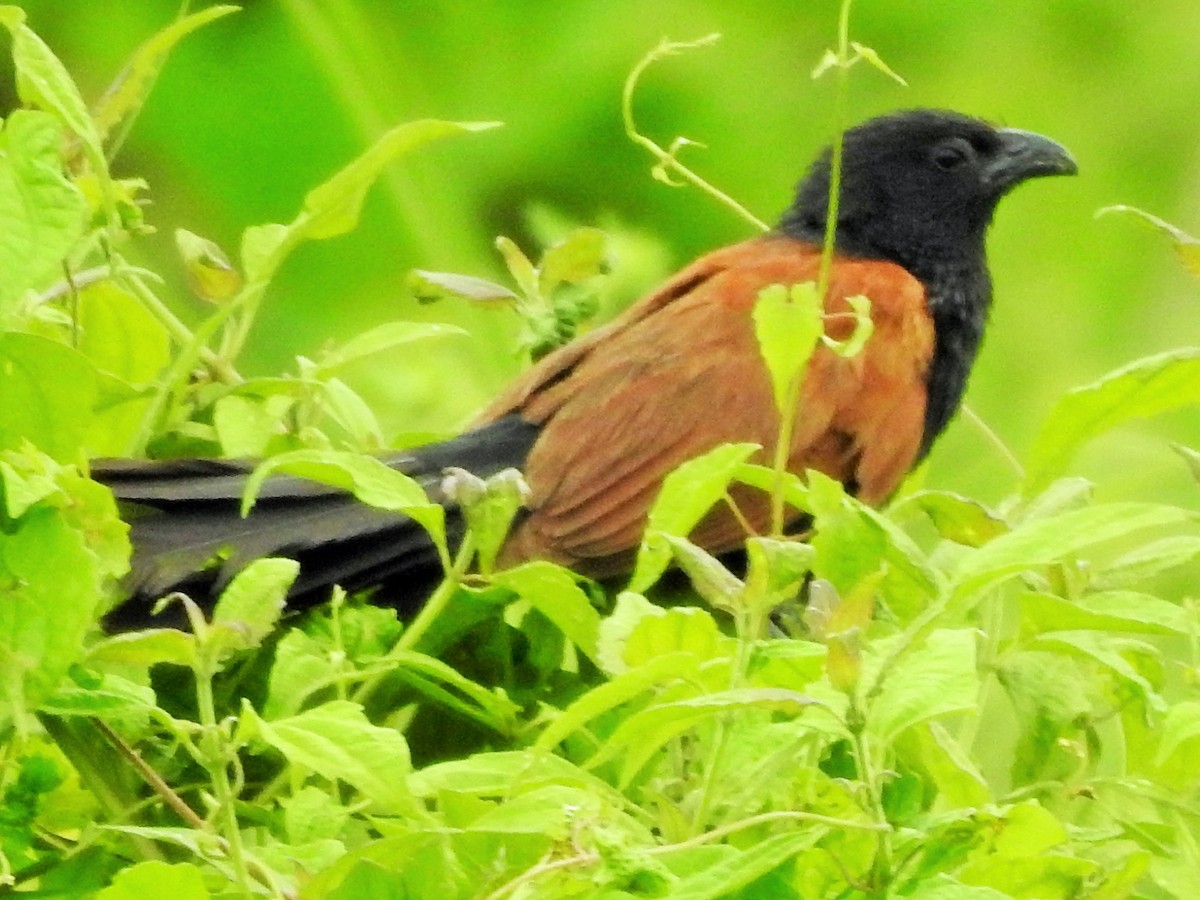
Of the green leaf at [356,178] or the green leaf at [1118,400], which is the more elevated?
the green leaf at [356,178]

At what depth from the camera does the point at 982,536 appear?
0.50 m

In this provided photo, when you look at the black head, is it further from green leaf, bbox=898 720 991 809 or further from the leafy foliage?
green leaf, bbox=898 720 991 809

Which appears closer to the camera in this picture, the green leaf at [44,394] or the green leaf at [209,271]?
the green leaf at [44,394]

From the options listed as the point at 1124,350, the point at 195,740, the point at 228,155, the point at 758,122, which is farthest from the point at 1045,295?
the point at 195,740

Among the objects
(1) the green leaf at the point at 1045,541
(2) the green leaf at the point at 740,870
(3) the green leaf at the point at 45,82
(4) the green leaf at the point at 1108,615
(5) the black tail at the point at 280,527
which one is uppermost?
(3) the green leaf at the point at 45,82

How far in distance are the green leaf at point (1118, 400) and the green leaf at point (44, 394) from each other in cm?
26

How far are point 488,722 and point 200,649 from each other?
10cm

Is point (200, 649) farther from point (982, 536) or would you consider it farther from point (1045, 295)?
point (1045, 295)

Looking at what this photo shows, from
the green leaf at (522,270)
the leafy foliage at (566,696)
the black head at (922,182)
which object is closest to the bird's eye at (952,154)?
the black head at (922,182)

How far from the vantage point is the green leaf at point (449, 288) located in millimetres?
592

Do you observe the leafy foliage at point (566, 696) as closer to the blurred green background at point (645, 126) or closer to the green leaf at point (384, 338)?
the green leaf at point (384, 338)

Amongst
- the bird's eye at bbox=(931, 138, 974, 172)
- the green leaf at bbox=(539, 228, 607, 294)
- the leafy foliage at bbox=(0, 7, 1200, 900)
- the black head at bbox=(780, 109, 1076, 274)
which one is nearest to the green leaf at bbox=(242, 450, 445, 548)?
the leafy foliage at bbox=(0, 7, 1200, 900)

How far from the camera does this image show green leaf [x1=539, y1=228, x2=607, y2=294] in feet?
2.07

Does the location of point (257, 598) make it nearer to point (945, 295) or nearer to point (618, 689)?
point (618, 689)
